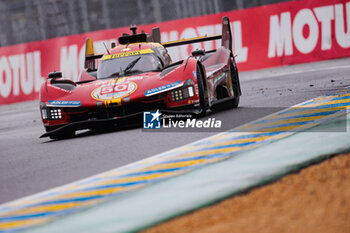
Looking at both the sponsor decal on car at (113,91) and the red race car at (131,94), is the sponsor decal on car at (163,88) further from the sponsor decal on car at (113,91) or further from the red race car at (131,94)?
the sponsor decal on car at (113,91)

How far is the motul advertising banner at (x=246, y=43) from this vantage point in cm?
2014

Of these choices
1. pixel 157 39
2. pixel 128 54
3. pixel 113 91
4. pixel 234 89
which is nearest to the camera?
pixel 113 91

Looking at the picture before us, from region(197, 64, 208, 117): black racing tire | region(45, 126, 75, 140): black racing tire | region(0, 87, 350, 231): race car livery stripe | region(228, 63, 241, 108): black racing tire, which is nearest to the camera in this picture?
region(0, 87, 350, 231): race car livery stripe

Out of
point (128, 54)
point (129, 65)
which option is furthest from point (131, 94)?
point (128, 54)

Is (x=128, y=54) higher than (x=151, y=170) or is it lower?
higher

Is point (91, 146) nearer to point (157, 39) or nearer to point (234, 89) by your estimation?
point (234, 89)

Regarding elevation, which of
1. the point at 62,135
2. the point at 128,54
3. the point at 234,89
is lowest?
the point at 62,135

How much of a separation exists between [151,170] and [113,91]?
11.4 feet

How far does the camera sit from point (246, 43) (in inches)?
826

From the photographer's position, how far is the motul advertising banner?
66.1 ft

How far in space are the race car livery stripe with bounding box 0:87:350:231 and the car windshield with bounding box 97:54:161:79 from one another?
8.30 ft

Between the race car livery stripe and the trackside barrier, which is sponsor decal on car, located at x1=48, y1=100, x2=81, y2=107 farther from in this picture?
the trackside barrier

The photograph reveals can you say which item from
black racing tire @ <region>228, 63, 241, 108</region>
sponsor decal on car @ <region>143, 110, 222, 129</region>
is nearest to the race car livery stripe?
sponsor decal on car @ <region>143, 110, 222, 129</region>

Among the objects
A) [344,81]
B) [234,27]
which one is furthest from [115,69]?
[234,27]
